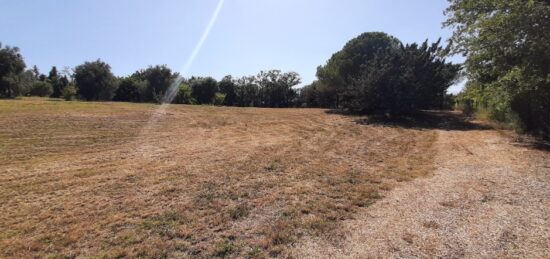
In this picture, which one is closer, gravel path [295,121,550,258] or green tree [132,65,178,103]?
gravel path [295,121,550,258]

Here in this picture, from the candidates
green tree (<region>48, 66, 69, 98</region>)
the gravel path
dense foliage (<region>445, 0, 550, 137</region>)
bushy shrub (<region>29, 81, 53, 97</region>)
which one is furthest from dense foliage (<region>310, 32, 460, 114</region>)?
green tree (<region>48, 66, 69, 98</region>)

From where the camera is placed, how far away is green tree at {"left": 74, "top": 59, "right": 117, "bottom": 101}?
42906mm

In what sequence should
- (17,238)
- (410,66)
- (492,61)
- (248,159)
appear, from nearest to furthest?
(17,238), (248,159), (492,61), (410,66)

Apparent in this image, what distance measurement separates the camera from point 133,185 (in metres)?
6.32

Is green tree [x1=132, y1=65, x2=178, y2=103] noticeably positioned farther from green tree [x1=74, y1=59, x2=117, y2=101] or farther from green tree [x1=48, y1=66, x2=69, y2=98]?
green tree [x1=48, y1=66, x2=69, y2=98]

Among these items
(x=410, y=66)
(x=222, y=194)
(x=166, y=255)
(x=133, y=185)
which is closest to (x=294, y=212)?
(x=222, y=194)

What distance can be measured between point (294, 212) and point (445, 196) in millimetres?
3045

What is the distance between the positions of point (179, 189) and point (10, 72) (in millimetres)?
A: 41802

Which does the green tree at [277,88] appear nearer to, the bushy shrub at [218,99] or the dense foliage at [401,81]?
the bushy shrub at [218,99]

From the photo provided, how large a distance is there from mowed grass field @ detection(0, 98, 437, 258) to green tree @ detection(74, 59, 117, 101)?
34.1 meters

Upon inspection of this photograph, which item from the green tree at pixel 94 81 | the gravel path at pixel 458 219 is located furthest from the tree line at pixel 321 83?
the gravel path at pixel 458 219

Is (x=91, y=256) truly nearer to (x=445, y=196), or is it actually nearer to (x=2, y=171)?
(x=2, y=171)

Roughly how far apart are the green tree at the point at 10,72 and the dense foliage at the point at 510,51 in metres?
41.9

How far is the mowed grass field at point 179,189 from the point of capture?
4.18 m
